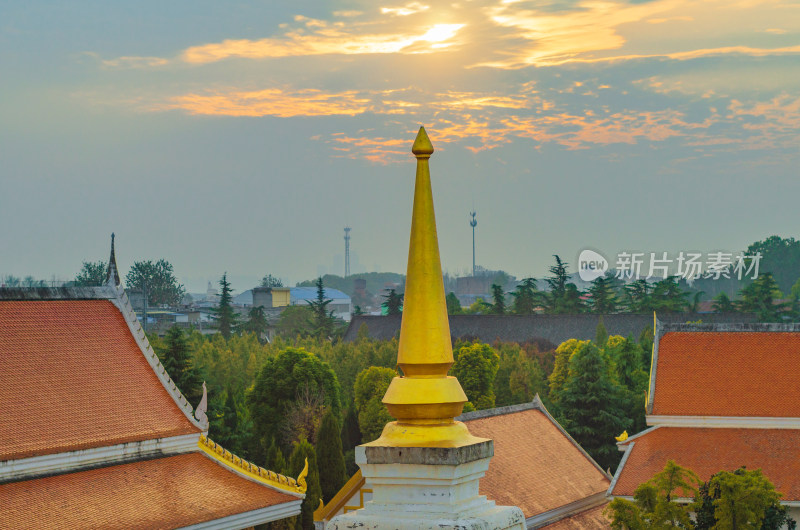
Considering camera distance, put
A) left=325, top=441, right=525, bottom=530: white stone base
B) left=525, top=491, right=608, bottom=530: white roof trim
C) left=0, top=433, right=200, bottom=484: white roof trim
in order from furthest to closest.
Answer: left=525, top=491, right=608, bottom=530: white roof trim
left=0, top=433, right=200, bottom=484: white roof trim
left=325, top=441, right=525, bottom=530: white stone base

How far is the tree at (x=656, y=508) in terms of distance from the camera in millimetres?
26359

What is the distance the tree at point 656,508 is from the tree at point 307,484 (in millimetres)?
13241

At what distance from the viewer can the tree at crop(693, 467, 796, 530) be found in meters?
25.7

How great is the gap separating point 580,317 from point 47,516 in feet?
264

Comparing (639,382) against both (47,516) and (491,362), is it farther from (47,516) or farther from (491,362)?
(47,516)

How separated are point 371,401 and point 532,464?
19173 millimetres

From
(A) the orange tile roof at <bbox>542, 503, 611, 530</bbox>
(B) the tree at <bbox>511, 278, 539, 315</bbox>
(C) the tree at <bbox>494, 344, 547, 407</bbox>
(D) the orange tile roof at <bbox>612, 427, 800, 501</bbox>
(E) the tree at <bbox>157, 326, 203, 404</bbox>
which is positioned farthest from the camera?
(B) the tree at <bbox>511, 278, 539, 315</bbox>

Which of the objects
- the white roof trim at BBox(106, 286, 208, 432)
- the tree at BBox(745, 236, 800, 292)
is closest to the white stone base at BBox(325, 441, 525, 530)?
the white roof trim at BBox(106, 286, 208, 432)

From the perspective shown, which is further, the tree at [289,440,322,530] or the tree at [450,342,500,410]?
the tree at [450,342,500,410]

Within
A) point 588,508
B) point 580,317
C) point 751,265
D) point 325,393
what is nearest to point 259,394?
point 325,393

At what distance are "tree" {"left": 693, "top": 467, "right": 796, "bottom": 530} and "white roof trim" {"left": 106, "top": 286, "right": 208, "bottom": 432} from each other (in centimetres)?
1217

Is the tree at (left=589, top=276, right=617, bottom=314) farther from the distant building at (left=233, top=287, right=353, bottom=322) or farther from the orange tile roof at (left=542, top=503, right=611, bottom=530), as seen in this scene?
the orange tile roof at (left=542, top=503, right=611, bottom=530)

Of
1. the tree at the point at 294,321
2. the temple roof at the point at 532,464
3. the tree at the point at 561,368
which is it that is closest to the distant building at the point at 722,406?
the temple roof at the point at 532,464

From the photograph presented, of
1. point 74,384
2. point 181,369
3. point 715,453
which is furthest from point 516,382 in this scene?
point 74,384
